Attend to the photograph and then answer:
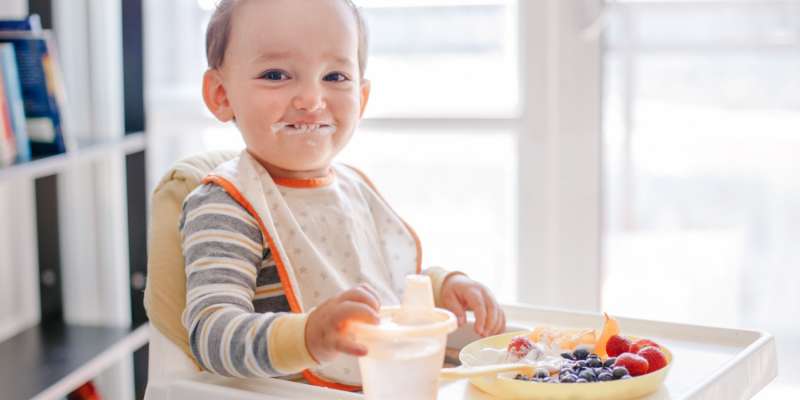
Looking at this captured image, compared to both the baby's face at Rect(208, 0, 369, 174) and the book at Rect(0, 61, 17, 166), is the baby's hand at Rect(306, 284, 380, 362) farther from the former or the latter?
the book at Rect(0, 61, 17, 166)

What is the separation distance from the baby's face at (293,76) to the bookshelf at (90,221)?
1066mm

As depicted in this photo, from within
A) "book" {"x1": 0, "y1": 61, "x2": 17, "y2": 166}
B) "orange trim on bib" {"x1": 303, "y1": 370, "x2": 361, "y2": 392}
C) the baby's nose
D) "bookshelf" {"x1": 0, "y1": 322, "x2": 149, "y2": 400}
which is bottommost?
"bookshelf" {"x1": 0, "y1": 322, "x2": 149, "y2": 400}

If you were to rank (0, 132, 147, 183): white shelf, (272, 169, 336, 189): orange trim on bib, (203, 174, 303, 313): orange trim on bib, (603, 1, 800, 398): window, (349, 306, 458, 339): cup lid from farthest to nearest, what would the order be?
1. (603, 1, 800, 398): window
2. (0, 132, 147, 183): white shelf
3. (272, 169, 336, 189): orange trim on bib
4. (203, 174, 303, 313): orange trim on bib
5. (349, 306, 458, 339): cup lid

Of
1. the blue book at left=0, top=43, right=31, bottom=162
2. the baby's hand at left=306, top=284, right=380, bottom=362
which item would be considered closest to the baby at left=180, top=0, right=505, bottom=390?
the baby's hand at left=306, top=284, right=380, bottom=362

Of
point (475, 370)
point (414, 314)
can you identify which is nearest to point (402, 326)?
point (414, 314)

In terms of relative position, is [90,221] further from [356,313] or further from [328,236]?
[356,313]

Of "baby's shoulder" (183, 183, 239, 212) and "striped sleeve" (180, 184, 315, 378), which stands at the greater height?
"baby's shoulder" (183, 183, 239, 212)

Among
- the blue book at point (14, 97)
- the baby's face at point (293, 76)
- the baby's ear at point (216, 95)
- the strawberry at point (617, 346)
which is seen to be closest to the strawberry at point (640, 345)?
the strawberry at point (617, 346)

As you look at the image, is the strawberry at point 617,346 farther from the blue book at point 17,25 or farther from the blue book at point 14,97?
the blue book at point 17,25

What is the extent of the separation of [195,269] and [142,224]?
4.25 feet

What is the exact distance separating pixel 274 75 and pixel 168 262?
10.0 inches

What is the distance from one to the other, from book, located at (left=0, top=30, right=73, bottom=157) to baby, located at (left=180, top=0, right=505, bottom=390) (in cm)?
83

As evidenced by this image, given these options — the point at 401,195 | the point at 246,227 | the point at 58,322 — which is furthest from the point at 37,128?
the point at 246,227

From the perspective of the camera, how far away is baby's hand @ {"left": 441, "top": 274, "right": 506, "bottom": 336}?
4.31ft
